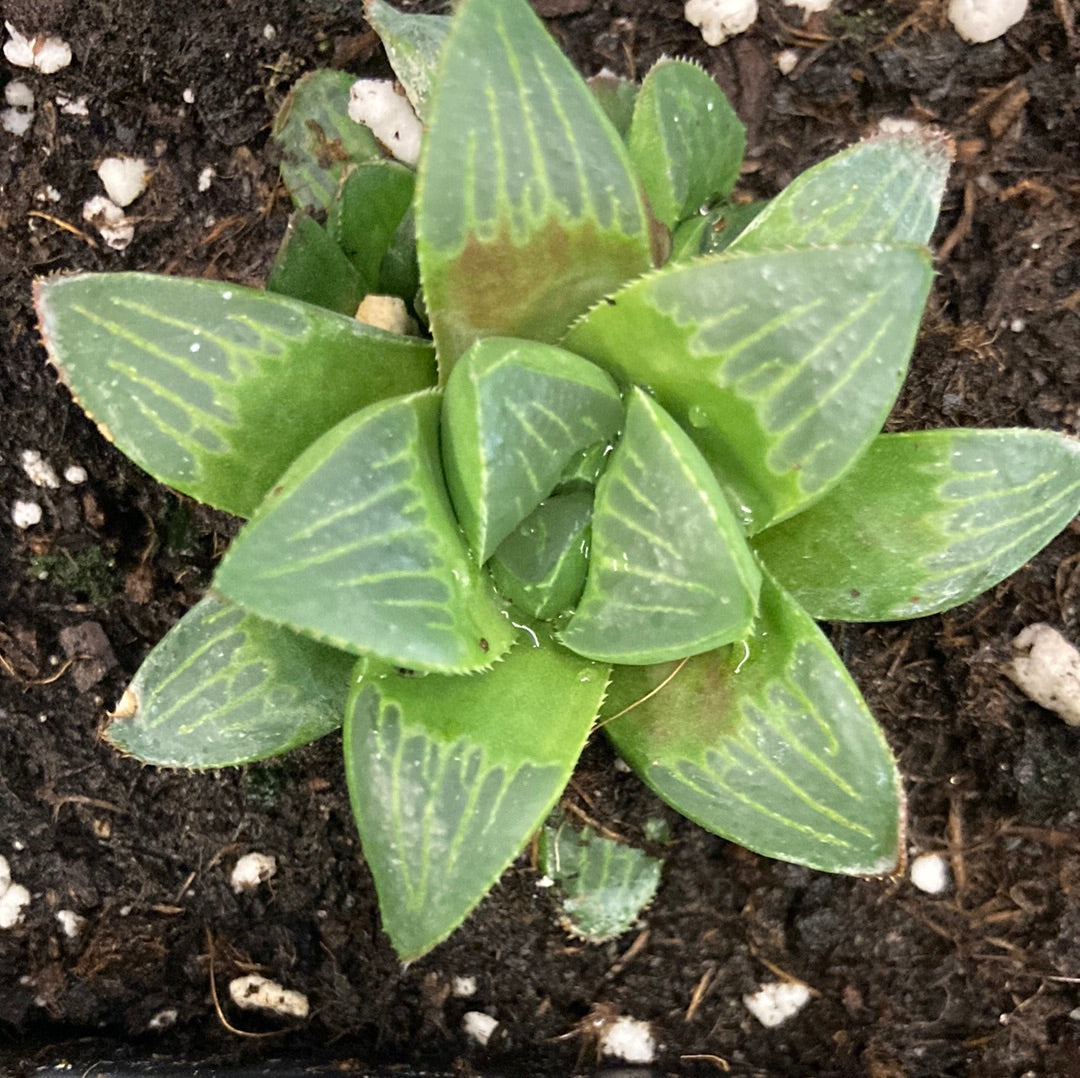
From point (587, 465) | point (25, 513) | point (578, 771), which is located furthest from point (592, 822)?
point (25, 513)

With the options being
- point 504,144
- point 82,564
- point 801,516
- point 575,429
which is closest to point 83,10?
point 82,564

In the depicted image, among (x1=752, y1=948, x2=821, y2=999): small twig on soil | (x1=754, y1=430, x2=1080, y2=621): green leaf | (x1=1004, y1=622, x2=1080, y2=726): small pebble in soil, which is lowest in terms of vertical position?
(x1=752, y1=948, x2=821, y2=999): small twig on soil

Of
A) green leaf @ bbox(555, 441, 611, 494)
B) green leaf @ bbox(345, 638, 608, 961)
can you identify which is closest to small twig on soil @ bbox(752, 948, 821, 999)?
green leaf @ bbox(345, 638, 608, 961)

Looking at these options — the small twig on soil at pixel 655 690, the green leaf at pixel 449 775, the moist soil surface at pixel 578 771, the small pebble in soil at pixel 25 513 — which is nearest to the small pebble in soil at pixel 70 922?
the moist soil surface at pixel 578 771

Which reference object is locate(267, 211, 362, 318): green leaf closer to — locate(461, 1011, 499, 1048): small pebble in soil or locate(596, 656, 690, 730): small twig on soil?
locate(596, 656, 690, 730): small twig on soil

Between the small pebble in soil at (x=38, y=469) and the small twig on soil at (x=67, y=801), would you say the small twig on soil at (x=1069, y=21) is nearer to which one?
the small pebble in soil at (x=38, y=469)

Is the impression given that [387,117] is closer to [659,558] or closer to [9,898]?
[659,558]
